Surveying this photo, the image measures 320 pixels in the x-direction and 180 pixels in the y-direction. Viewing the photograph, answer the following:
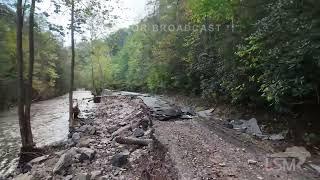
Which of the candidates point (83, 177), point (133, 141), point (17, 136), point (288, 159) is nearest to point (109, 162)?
point (83, 177)

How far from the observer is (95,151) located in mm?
9852

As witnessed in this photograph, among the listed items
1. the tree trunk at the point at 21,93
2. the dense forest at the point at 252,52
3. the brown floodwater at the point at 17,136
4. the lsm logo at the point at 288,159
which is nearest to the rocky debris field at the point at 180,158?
the lsm logo at the point at 288,159

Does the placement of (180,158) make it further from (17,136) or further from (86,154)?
(17,136)

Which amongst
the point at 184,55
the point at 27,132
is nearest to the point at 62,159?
the point at 27,132

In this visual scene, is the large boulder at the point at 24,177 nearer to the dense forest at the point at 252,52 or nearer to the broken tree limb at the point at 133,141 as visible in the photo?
the broken tree limb at the point at 133,141

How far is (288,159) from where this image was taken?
27.1 feet

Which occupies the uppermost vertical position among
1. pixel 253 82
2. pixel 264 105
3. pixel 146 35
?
pixel 146 35

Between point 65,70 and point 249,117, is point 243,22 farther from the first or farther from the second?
point 65,70

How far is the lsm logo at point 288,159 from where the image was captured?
7.67 meters

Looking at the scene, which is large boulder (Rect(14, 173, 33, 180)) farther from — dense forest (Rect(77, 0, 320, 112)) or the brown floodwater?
dense forest (Rect(77, 0, 320, 112))

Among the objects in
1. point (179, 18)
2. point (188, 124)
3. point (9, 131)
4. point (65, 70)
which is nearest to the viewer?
point (188, 124)

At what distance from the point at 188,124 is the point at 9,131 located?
10624mm

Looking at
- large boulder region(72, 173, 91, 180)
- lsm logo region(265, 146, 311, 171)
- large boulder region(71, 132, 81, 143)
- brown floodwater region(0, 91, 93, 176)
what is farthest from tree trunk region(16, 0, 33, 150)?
lsm logo region(265, 146, 311, 171)

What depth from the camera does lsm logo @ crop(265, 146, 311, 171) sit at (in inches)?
302
